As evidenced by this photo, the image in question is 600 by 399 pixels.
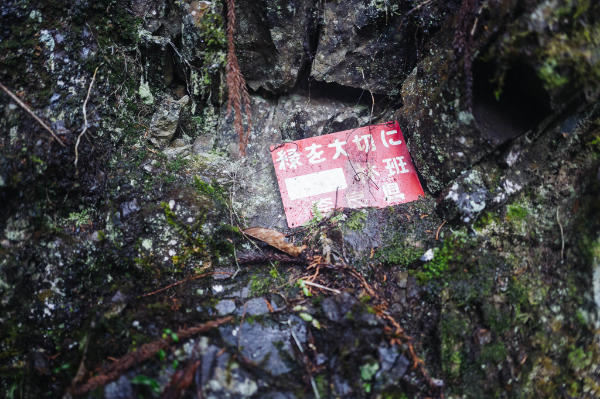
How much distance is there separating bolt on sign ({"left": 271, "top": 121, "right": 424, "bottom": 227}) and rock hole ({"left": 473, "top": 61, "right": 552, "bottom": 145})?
2.26ft

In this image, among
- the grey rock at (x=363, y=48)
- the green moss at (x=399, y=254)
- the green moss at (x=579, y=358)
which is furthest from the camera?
the grey rock at (x=363, y=48)

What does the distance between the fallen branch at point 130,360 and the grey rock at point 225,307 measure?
0.62ft

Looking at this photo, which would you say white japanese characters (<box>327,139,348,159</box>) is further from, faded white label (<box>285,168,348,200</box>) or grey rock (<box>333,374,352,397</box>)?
grey rock (<box>333,374,352,397</box>)

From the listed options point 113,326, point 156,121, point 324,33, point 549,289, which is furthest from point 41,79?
point 549,289

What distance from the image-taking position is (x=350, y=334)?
193cm

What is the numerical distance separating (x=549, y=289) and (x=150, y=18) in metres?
3.72

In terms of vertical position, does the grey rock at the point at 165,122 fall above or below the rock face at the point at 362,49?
below

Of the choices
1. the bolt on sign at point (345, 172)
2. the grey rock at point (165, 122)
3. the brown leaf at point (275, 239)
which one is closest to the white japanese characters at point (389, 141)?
the bolt on sign at point (345, 172)

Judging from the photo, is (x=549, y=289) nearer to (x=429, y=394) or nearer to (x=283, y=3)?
(x=429, y=394)

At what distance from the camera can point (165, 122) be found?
9.59ft

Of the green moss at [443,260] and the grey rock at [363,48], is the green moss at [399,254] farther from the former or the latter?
the grey rock at [363,48]

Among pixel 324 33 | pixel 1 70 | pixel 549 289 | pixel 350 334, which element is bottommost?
pixel 549 289

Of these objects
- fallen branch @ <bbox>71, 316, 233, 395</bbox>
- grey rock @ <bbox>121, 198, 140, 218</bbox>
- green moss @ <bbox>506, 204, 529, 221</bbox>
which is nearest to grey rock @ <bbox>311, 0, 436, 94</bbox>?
green moss @ <bbox>506, 204, 529, 221</bbox>

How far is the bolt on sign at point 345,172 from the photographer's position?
2.76 metres
